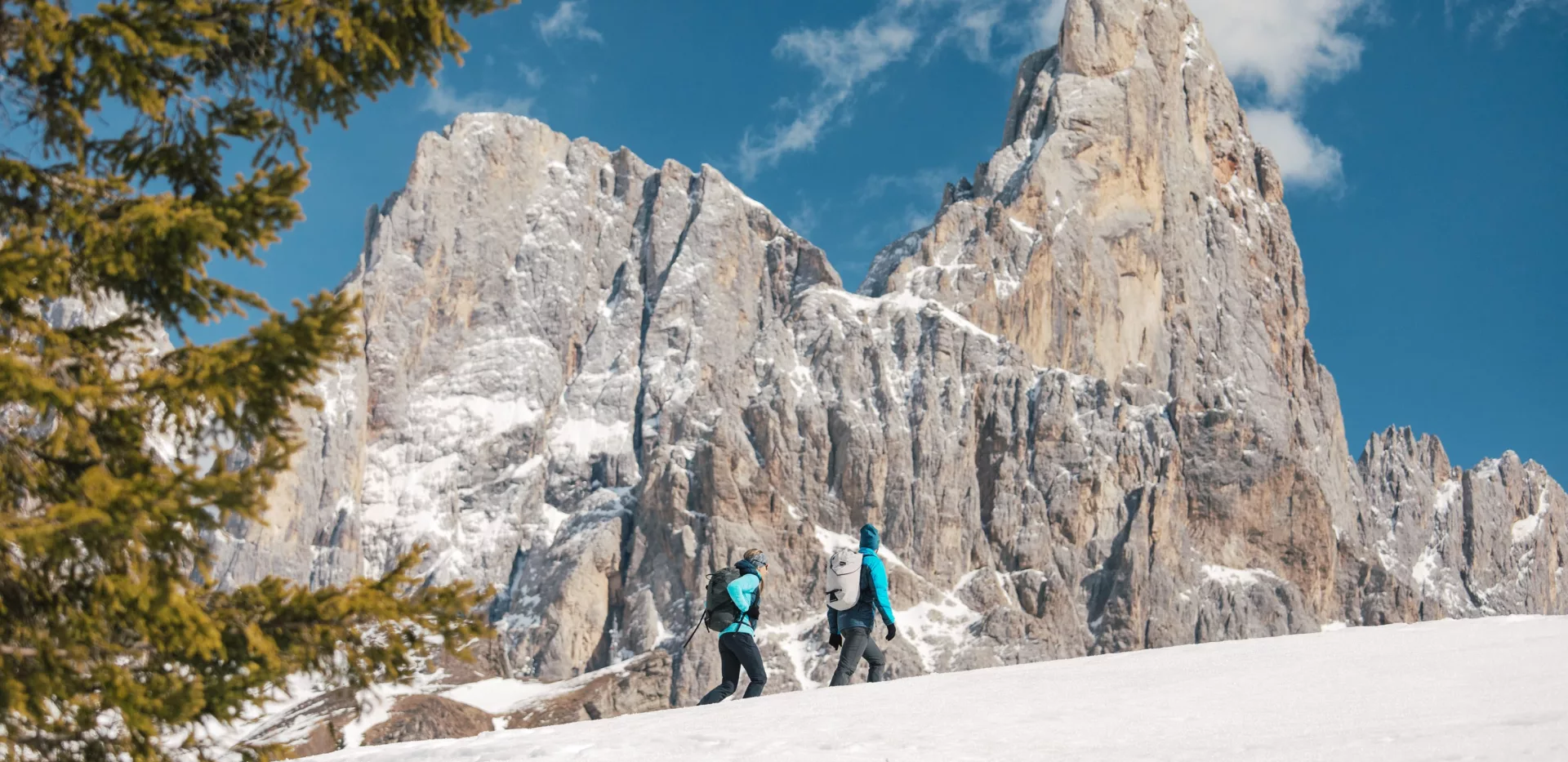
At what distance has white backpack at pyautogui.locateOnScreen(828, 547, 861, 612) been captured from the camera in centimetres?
1791

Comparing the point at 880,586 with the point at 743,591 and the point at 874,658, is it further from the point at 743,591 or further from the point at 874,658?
the point at 743,591

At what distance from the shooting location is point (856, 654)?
58.6 ft

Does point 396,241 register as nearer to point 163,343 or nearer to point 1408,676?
point 163,343

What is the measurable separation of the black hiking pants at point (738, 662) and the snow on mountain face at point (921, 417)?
88.2 meters

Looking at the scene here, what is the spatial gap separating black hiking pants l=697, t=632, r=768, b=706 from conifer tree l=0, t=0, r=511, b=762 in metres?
7.58

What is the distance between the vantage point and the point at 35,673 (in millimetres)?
8000

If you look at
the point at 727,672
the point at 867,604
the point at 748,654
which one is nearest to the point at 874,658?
the point at 867,604

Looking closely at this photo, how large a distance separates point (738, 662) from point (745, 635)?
729mm

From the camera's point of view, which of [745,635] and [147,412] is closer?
[147,412]

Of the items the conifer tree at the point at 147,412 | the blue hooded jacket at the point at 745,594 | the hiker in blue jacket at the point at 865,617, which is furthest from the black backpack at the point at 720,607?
the conifer tree at the point at 147,412

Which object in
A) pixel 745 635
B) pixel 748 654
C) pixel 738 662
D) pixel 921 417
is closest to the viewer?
pixel 748 654

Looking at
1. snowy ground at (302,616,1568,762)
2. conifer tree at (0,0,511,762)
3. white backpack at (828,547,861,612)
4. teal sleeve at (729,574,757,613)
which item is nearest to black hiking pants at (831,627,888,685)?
white backpack at (828,547,861,612)

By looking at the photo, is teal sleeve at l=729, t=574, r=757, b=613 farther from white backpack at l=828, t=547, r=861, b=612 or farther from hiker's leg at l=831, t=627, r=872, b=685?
hiker's leg at l=831, t=627, r=872, b=685

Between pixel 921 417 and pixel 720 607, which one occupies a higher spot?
pixel 921 417
